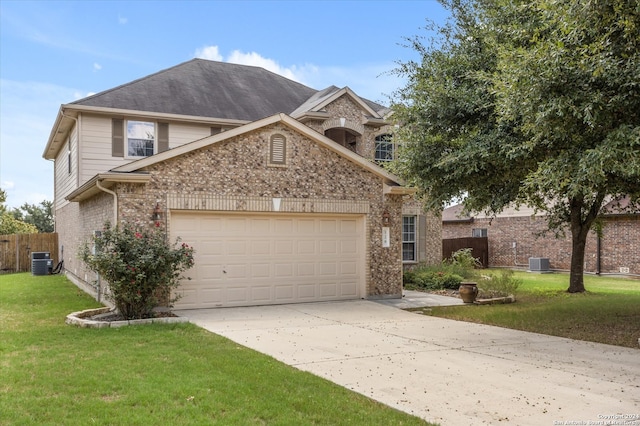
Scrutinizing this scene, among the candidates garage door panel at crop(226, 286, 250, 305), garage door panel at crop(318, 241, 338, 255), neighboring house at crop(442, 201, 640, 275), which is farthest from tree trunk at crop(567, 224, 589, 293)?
garage door panel at crop(226, 286, 250, 305)

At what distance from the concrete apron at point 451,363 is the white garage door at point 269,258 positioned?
37.0 inches

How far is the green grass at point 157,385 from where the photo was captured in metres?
5.33

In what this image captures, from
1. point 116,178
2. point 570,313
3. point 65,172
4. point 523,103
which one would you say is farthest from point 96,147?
point 570,313

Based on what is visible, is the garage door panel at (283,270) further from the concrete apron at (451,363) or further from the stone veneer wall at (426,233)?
the stone veneer wall at (426,233)

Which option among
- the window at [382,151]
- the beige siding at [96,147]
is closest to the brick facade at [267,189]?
the beige siding at [96,147]

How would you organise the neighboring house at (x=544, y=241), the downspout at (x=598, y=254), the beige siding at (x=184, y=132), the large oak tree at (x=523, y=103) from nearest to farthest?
the large oak tree at (x=523, y=103) → the beige siding at (x=184, y=132) → the neighboring house at (x=544, y=241) → the downspout at (x=598, y=254)

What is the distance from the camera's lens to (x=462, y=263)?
68.4ft

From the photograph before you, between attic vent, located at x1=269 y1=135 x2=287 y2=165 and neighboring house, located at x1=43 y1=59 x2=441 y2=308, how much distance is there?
0.08 feet

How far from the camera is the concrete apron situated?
5.85 m

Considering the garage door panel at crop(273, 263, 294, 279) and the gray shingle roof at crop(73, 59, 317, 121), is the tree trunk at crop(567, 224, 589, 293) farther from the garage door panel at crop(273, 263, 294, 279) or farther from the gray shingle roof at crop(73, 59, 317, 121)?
the gray shingle roof at crop(73, 59, 317, 121)

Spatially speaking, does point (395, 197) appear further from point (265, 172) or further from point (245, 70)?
point (245, 70)

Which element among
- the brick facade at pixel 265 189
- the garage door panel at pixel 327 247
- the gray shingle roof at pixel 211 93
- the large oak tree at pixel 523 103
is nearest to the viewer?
the large oak tree at pixel 523 103

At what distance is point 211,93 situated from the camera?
20.7 metres

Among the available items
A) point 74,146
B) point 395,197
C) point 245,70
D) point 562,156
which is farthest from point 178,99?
point 562,156
